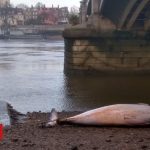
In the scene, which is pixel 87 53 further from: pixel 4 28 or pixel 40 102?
pixel 4 28

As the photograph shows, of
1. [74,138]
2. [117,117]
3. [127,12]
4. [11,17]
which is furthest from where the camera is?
[11,17]

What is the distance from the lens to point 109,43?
70.5 feet

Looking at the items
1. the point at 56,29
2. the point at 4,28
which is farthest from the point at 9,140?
the point at 4,28

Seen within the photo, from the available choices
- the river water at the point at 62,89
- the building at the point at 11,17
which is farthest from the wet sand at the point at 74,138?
the building at the point at 11,17

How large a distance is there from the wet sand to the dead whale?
82 millimetres

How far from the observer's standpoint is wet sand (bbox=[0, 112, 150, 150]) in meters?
5.36

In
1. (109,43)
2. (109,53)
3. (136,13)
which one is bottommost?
(109,53)

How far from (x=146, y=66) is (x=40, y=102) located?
30.2 feet

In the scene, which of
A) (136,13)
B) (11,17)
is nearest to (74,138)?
(136,13)

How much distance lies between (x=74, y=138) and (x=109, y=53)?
616 inches

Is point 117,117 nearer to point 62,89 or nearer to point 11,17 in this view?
point 62,89

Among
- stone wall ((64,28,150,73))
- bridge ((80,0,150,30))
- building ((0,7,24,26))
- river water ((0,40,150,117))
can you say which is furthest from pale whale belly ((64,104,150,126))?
building ((0,7,24,26))

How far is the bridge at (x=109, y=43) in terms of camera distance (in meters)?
21.1

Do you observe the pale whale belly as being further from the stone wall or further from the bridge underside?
the stone wall
